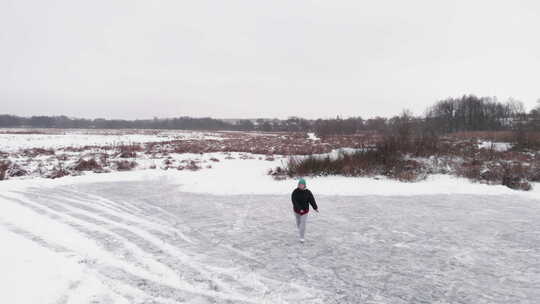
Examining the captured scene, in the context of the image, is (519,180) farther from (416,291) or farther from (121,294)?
(121,294)

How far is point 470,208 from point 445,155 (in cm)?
958

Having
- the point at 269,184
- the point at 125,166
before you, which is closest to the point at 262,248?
the point at 269,184

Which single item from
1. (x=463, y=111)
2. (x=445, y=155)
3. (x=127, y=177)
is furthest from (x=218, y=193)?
(x=463, y=111)

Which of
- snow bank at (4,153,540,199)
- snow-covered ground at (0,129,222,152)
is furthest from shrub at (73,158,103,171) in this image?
snow-covered ground at (0,129,222,152)

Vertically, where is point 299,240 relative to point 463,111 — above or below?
below

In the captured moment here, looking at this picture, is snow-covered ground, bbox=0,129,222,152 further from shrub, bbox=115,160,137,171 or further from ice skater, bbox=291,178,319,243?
ice skater, bbox=291,178,319,243

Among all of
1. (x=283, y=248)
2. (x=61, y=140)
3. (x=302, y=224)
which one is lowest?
(x=283, y=248)

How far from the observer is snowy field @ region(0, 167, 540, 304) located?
3.70 m

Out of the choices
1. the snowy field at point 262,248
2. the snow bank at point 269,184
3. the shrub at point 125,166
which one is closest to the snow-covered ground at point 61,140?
the shrub at point 125,166

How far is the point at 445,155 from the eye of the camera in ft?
53.3

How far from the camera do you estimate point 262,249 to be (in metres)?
5.14

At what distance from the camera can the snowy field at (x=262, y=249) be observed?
3.70m

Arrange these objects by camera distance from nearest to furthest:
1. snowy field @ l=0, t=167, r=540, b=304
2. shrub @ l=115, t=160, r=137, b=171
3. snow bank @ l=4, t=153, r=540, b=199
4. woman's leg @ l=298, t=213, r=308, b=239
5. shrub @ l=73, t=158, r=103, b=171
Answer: snowy field @ l=0, t=167, r=540, b=304
woman's leg @ l=298, t=213, r=308, b=239
snow bank @ l=4, t=153, r=540, b=199
shrub @ l=73, t=158, r=103, b=171
shrub @ l=115, t=160, r=137, b=171

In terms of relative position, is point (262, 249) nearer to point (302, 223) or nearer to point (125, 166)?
point (302, 223)
